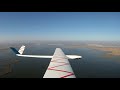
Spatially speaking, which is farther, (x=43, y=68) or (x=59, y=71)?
(x=43, y=68)

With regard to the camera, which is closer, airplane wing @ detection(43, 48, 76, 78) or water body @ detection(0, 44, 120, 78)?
airplane wing @ detection(43, 48, 76, 78)

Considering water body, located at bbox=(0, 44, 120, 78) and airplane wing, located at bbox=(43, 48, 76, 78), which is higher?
airplane wing, located at bbox=(43, 48, 76, 78)

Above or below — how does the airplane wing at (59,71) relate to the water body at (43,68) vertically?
above

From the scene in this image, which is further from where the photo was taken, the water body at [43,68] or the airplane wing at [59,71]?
the water body at [43,68]

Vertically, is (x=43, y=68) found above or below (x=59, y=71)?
below
